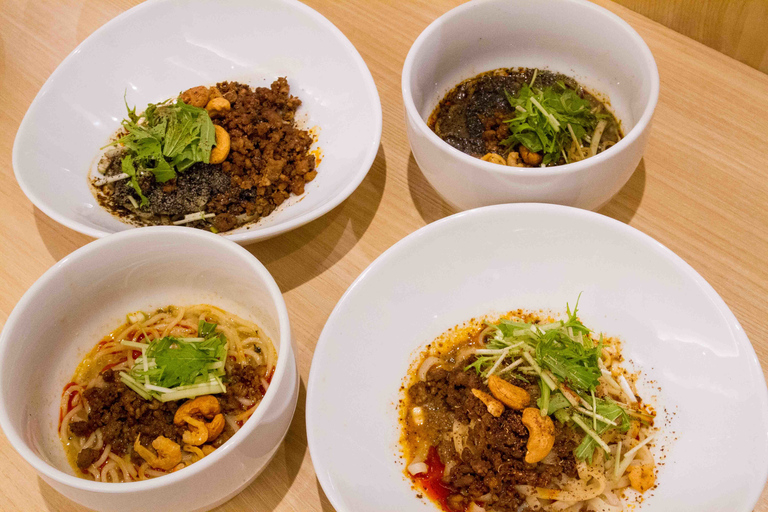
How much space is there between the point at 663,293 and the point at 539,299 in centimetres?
28

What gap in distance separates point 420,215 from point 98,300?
0.84 m

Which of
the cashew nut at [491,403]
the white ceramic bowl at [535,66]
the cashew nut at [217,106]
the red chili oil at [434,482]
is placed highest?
the white ceramic bowl at [535,66]

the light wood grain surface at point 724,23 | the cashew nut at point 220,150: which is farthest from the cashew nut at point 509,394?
the light wood grain surface at point 724,23

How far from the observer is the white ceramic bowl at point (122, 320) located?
1113 mm

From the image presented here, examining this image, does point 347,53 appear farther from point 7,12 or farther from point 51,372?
point 7,12

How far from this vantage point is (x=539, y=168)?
1.39 m

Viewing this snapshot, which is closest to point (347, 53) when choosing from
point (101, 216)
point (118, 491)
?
point (101, 216)

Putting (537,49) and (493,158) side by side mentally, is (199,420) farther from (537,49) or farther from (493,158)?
(537,49)

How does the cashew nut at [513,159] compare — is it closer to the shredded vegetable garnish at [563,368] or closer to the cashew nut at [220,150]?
the shredded vegetable garnish at [563,368]

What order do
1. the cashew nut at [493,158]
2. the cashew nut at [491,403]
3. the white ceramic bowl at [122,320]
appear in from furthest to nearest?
the cashew nut at [493,158], the cashew nut at [491,403], the white ceramic bowl at [122,320]

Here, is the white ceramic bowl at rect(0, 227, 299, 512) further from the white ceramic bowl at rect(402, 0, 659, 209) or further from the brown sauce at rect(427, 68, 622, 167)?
the brown sauce at rect(427, 68, 622, 167)

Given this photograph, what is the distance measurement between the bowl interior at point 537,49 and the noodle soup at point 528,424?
0.62 meters

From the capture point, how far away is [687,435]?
131cm

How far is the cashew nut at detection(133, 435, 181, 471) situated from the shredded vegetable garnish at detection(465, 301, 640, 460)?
654mm
